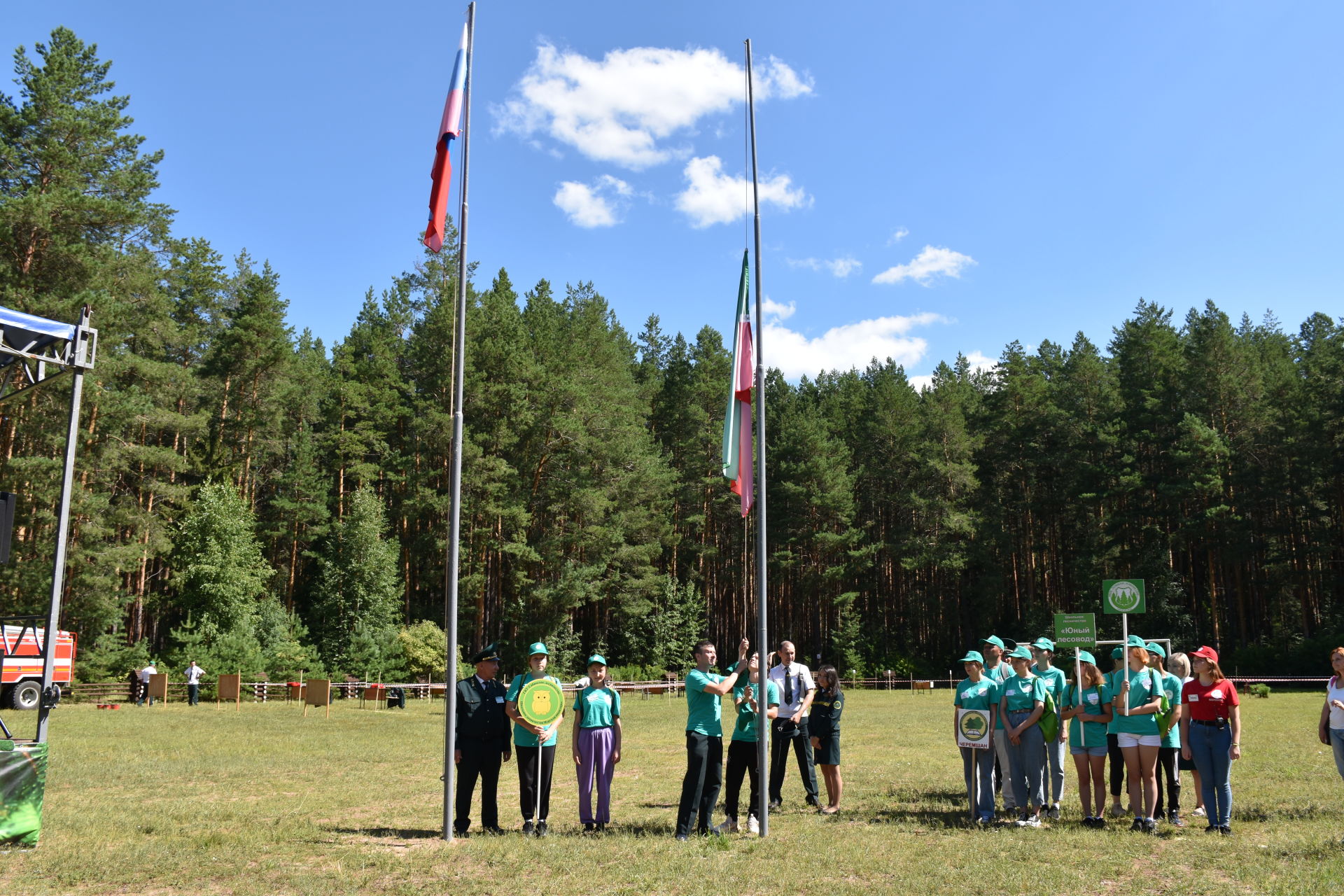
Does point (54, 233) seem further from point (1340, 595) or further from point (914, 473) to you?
point (1340, 595)

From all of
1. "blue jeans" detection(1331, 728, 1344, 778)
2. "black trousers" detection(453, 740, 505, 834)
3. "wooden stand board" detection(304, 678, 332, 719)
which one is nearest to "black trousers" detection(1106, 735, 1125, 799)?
"blue jeans" detection(1331, 728, 1344, 778)

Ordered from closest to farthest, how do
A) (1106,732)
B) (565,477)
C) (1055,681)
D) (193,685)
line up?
1. (1106,732)
2. (1055,681)
3. (193,685)
4. (565,477)

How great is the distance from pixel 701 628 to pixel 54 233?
3627 cm

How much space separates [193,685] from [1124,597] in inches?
1152

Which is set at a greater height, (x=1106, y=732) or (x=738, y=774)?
(x=1106, y=732)

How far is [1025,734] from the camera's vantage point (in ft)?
32.6

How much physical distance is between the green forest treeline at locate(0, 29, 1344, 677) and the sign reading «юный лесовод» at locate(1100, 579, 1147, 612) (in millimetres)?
30147

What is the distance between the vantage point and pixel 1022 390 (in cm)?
5653

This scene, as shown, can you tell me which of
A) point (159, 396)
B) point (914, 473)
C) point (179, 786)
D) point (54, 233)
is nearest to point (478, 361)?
point (159, 396)

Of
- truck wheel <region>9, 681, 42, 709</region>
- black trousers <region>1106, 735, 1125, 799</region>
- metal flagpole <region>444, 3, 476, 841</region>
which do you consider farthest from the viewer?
truck wheel <region>9, 681, 42, 709</region>

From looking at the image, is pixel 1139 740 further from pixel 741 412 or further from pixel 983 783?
pixel 741 412

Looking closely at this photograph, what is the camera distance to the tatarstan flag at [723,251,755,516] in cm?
1030

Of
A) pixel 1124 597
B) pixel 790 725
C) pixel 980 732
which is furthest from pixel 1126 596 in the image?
pixel 790 725

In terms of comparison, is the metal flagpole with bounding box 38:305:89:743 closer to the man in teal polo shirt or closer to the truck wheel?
the man in teal polo shirt
